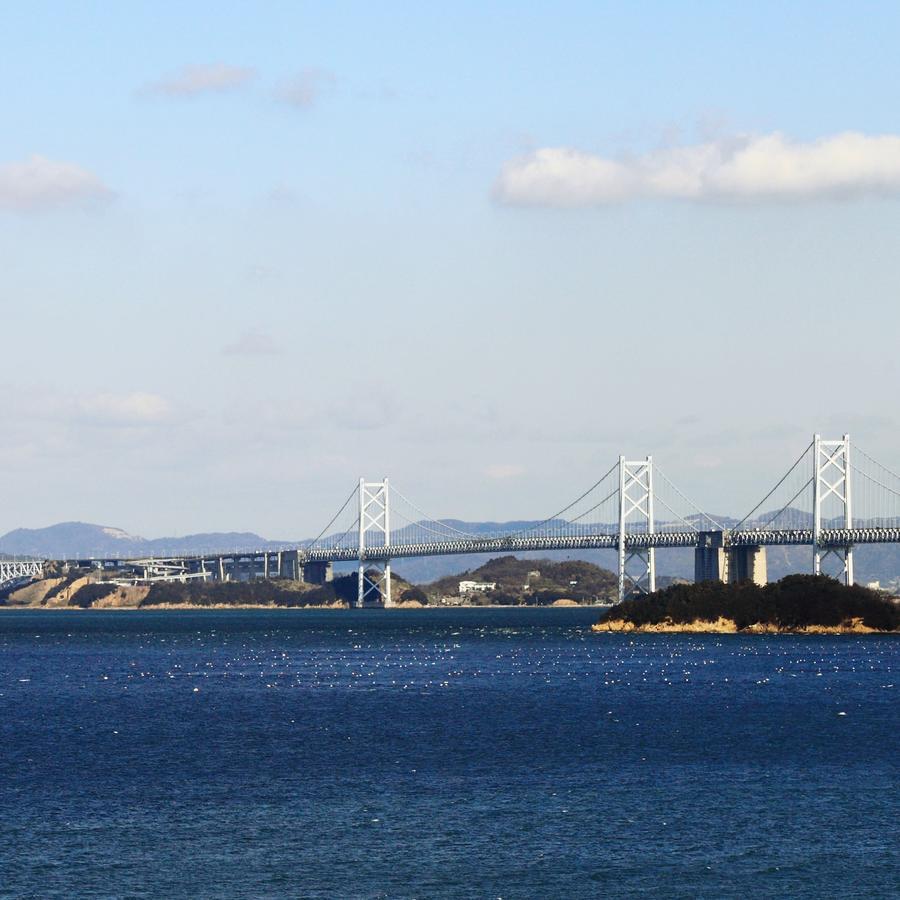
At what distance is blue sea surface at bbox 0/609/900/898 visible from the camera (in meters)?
31.8

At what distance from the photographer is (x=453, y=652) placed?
10075 centimetres

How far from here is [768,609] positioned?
119250mm

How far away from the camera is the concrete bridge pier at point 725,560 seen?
158 m

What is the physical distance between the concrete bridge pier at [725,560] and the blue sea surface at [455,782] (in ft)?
244

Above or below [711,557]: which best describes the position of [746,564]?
below

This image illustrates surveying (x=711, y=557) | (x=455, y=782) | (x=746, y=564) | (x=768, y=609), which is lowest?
(x=455, y=782)

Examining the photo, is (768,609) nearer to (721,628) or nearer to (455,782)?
(721,628)

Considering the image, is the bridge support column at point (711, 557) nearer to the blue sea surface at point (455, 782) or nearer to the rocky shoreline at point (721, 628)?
the rocky shoreline at point (721, 628)

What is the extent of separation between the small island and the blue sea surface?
109 feet

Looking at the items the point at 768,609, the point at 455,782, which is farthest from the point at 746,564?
the point at 455,782

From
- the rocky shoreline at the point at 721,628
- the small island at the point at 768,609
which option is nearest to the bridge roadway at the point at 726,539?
the small island at the point at 768,609

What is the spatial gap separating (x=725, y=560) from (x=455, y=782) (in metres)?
121

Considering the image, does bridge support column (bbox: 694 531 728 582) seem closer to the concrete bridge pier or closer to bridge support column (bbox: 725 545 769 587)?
the concrete bridge pier

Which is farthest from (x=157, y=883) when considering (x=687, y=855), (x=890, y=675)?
(x=890, y=675)
